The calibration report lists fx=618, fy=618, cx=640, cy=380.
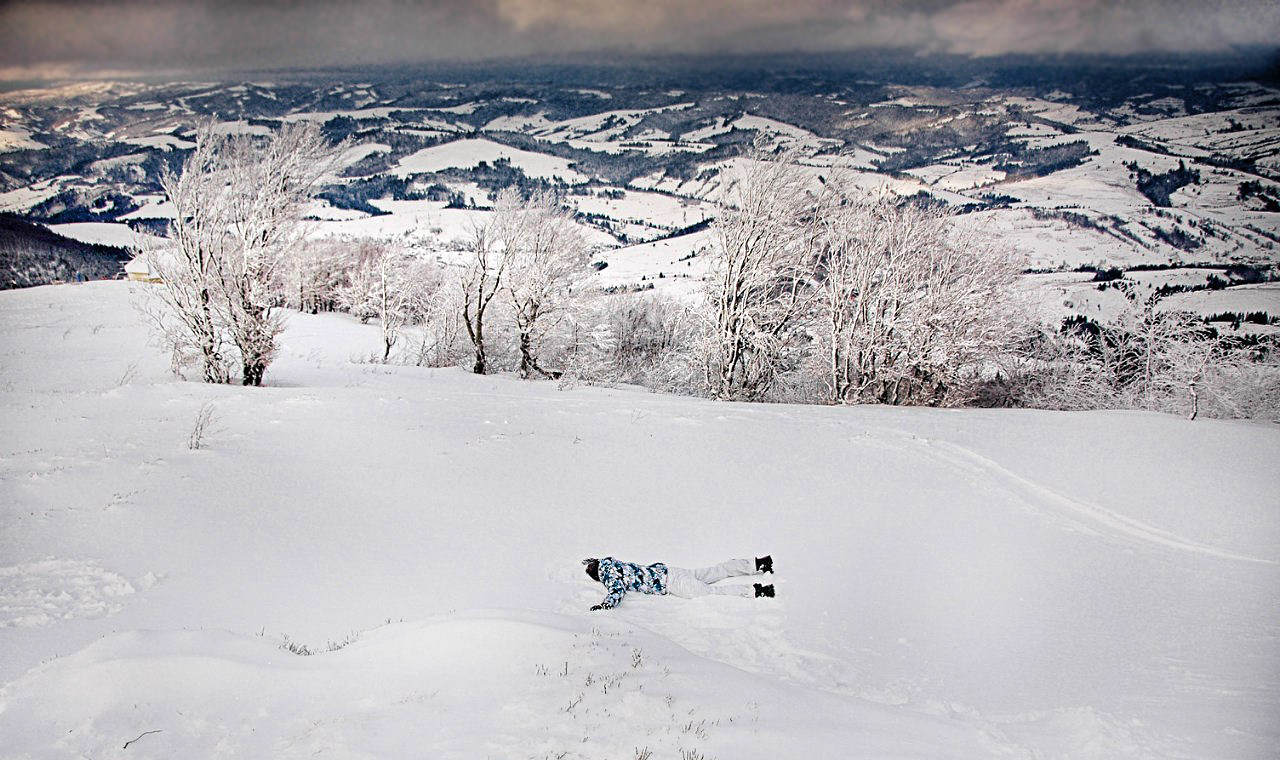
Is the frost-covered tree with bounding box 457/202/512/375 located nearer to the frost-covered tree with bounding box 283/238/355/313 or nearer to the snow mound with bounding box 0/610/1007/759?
the frost-covered tree with bounding box 283/238/355/313

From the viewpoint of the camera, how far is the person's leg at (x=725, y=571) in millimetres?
8648

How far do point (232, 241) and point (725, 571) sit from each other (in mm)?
16859

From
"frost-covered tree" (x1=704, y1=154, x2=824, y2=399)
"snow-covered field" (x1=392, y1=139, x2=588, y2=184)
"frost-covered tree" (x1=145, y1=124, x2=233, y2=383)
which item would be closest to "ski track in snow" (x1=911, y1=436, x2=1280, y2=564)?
"frost-covered tree" (x1=704, y1=154, x2=824, y2=399)

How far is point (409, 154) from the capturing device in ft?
605

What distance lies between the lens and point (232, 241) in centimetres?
1750

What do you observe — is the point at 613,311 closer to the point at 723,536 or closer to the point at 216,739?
the point at 723,536

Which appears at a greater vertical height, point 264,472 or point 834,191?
point 834,191

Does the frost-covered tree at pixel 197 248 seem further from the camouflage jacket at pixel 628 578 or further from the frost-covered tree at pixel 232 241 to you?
the camouflage jacket at pixel 628 578

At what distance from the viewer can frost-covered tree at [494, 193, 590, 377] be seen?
31.7m

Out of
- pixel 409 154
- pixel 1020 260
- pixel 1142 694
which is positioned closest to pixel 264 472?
pixel 1142 694

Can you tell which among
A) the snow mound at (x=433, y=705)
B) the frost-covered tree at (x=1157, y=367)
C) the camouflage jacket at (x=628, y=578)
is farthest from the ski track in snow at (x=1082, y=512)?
the frost-covered tree at (x=1157, y=367)

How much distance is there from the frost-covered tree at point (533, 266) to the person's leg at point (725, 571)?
23770 mm

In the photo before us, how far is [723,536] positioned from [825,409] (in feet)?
34.1

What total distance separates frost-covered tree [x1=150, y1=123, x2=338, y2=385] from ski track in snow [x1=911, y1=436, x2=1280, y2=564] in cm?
1856
